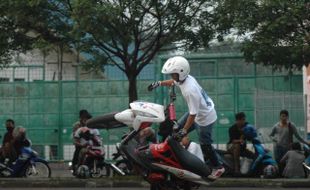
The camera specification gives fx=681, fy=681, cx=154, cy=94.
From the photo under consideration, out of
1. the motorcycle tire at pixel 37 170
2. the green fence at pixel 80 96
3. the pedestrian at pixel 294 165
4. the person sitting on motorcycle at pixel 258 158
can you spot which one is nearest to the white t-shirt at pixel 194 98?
the person sitting on motorcycle at pixel 258 158

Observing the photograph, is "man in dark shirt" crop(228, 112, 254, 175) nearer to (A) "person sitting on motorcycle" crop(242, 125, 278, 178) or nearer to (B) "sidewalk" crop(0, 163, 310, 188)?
(A) "person sitting on motorcycle" crop(242, 125, 278, 178)

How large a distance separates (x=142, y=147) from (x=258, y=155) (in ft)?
21.6

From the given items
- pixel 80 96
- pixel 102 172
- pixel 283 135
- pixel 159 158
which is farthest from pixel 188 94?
pixel 80 96

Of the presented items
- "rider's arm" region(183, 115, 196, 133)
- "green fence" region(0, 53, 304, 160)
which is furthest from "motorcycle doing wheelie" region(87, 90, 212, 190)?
"green fence" region(0, 53, 304, 160)

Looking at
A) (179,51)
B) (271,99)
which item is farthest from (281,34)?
(271,99)

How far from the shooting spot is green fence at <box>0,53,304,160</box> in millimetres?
19078

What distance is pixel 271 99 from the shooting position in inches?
670

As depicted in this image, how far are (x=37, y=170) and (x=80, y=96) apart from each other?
4.82m

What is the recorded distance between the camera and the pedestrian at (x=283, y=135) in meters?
15.3

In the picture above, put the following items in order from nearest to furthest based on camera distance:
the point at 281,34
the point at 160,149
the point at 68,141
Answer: the point at 160,149
the point at 281,34
the point at 68,141

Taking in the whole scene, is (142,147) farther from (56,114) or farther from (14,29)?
(56,114)

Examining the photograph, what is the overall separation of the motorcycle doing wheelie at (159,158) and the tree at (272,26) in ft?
17.4

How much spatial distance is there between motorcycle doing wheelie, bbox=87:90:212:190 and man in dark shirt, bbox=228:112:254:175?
618cm

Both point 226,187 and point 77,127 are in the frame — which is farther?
point 77,127
